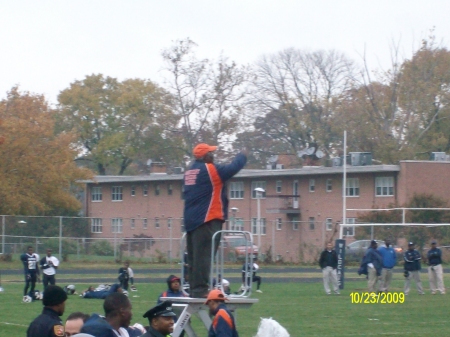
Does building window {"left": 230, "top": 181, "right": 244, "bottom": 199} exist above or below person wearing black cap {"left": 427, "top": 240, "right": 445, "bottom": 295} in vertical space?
above

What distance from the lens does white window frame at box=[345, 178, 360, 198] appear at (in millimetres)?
57781

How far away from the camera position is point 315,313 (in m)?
20.9

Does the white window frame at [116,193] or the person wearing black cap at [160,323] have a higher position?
the white window frame at [116,193]

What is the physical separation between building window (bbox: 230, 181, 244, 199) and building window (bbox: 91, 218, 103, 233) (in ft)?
38.9

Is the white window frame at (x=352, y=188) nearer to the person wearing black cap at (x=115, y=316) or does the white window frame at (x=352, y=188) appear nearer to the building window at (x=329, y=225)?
the building window at (x=329, y=225)

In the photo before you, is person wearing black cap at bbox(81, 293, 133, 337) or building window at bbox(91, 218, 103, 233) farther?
building window at bbox(91, 218, 103, 233)

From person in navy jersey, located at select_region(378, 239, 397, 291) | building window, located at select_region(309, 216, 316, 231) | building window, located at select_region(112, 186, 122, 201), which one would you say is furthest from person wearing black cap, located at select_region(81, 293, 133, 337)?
building window, located at select_region(112, 186, 122, 201)

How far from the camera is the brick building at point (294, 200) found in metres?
54.7

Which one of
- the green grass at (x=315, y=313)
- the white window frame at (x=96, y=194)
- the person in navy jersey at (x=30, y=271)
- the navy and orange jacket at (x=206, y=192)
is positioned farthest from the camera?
the white window frame at (x=96, y=194)

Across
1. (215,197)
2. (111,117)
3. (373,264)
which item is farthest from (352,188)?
(215,197)

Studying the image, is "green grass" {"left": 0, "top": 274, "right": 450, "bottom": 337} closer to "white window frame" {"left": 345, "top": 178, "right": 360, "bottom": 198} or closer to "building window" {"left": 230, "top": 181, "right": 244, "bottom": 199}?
"white window frame" {"left": 345, "top": 178, "right": 360, "bottom": 198}

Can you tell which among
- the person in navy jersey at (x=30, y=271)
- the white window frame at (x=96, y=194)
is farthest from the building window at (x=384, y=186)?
the person in navy jersey at (x=30, y=271)

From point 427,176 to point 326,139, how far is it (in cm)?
1908
